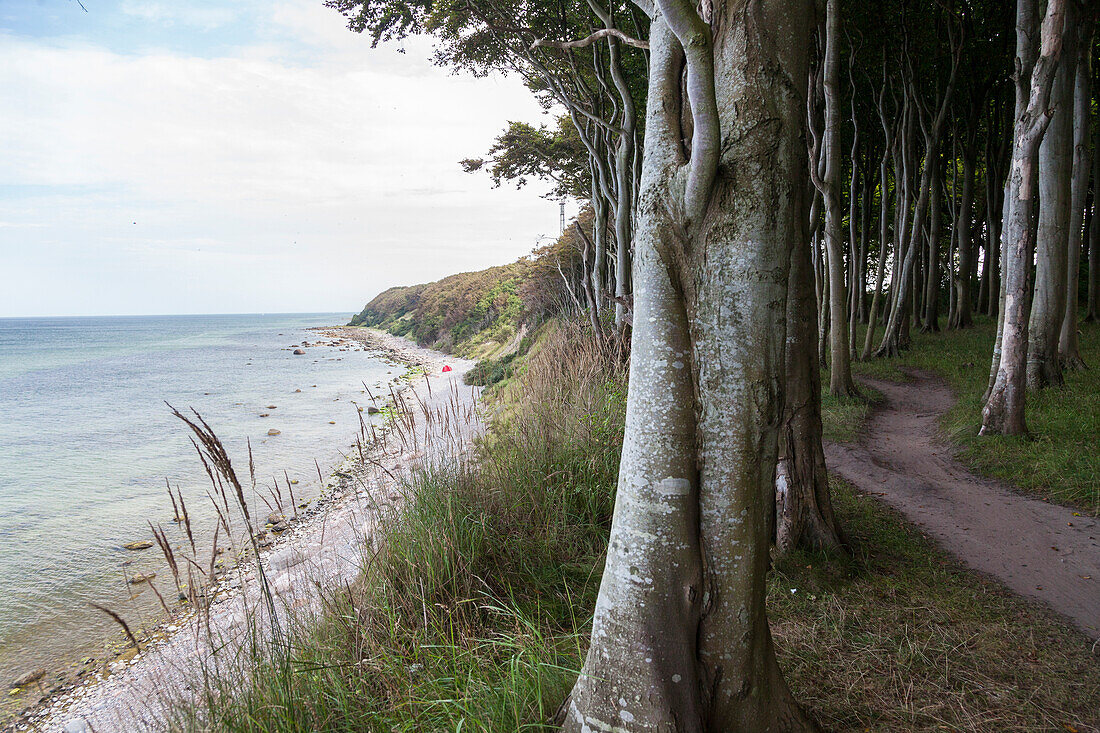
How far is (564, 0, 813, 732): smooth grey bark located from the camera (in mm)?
1965

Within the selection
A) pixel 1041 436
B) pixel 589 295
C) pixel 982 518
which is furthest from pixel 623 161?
pixel 982 518

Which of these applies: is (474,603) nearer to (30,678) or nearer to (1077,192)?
(30,678)

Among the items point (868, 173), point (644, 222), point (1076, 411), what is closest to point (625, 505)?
point (644, 222)

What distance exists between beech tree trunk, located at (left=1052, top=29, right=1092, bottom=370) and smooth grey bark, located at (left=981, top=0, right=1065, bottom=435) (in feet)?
11.4

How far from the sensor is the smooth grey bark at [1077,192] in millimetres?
8859

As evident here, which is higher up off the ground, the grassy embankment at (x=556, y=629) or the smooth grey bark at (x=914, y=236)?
the smooth grey bark at (x=914, y=236)

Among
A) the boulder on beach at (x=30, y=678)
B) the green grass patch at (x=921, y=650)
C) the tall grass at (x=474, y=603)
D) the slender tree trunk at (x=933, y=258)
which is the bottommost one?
the boulder on beach at (x=30, y=678)

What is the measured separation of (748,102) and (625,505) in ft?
5.15

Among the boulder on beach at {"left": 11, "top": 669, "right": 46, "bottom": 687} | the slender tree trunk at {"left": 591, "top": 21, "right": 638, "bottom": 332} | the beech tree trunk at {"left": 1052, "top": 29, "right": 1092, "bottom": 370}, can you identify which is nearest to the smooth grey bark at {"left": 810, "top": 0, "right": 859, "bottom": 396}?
the slender tree trunk at {"left": 591, "top": 21, "right": 638, "bottom": 332}

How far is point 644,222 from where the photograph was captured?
83.5 inches

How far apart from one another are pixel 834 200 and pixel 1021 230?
9.45 ft

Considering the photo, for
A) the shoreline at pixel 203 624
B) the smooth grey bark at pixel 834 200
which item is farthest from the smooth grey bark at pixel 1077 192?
the shoreline at pixel 203 624

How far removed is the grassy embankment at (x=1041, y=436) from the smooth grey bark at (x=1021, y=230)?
29 cm

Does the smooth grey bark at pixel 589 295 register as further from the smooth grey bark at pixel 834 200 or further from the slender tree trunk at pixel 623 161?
the smooth grey bark at pixel 834 200
